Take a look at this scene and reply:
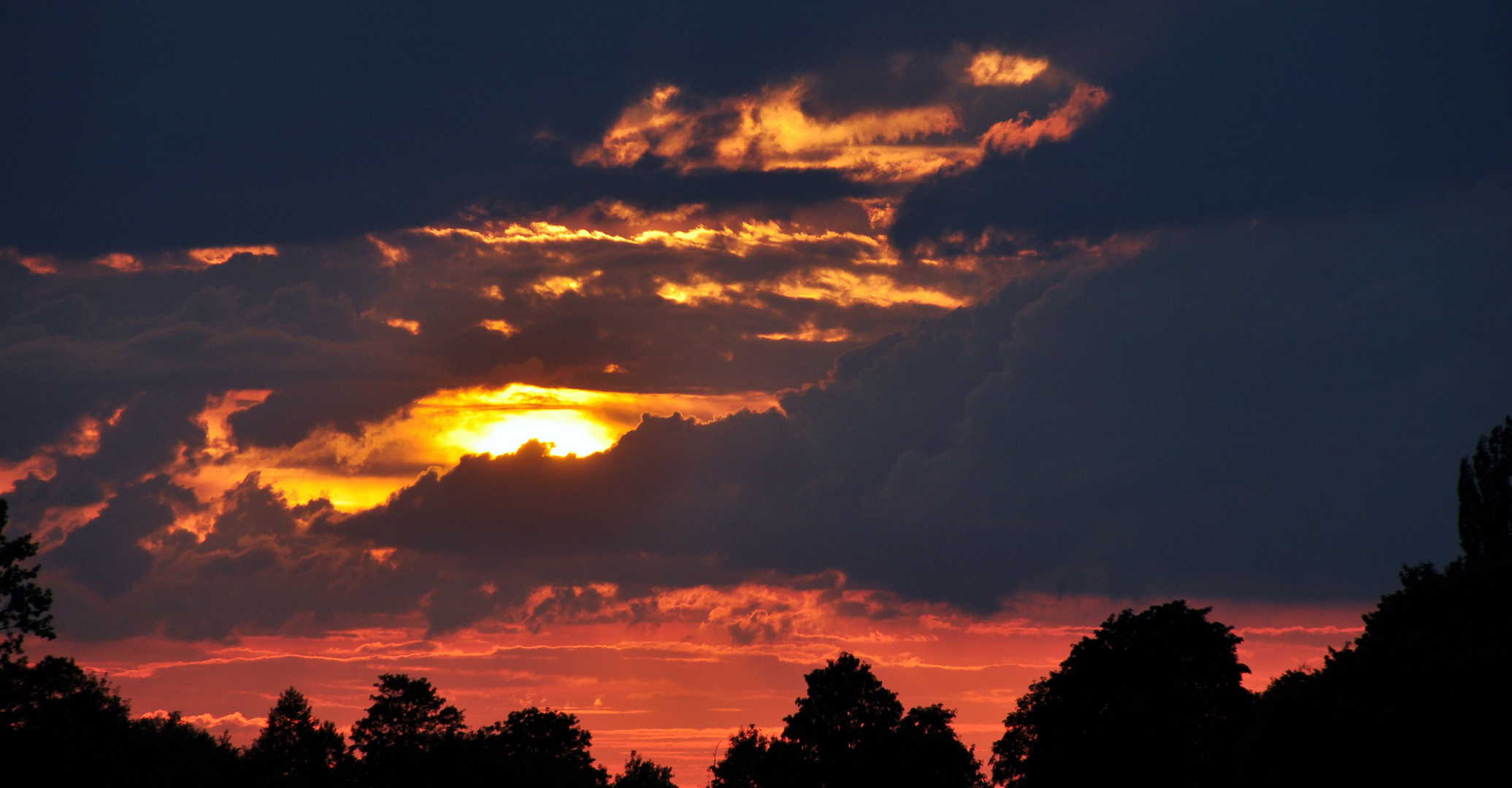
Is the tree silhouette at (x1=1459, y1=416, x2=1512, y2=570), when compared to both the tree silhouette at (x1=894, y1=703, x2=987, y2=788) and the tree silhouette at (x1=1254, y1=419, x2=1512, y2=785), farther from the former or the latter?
the tree silhouette at (x1=894, y1=703, x2=987, y2=788)

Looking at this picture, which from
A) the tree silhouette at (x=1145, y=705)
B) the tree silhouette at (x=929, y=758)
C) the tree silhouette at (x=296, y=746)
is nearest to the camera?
the tree silhouette at (x=1145, y=705)

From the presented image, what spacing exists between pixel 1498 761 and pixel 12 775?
8443 centimetres

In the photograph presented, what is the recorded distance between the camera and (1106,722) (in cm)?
9669

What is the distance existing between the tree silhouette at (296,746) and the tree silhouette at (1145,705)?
11053 cm

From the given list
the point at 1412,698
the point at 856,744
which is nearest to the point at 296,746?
the point at 856,744

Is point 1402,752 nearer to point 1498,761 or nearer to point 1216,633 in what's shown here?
point 1498,761

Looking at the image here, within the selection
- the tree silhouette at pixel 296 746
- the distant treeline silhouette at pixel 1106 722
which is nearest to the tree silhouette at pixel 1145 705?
the distant treeline silhouette at pixel 1106 722

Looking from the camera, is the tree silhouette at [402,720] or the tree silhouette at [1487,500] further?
the tree silhouette at [402,720]

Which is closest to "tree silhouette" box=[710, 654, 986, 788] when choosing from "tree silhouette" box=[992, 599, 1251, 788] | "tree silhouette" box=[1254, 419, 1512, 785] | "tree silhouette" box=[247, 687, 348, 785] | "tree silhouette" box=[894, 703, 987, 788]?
"tree silhouette" box=[894, 703, 987, 788]

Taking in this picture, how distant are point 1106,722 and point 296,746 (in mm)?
125072

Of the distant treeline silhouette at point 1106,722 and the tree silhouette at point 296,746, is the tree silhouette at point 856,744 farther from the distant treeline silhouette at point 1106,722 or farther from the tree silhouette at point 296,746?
the tree silhouette at point 296,746

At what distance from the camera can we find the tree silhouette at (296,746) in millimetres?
176625

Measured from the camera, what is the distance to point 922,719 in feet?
456

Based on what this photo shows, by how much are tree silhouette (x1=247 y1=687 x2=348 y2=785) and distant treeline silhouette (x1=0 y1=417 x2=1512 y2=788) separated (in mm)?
3495
